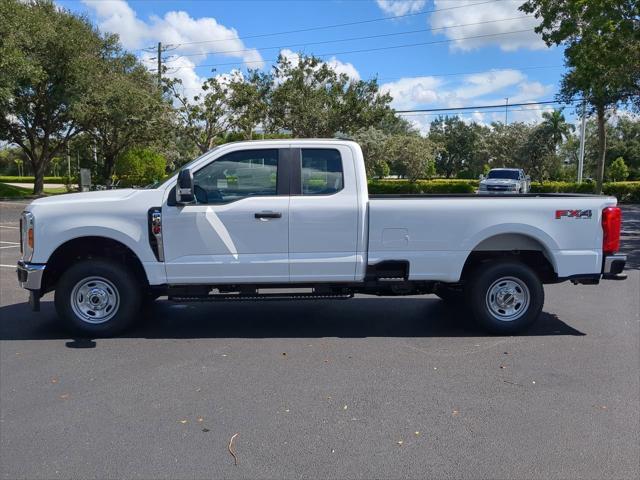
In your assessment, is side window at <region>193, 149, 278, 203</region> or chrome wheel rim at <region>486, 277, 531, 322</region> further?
chrome wheel rim at <region>486, 277, 531, 322</region>

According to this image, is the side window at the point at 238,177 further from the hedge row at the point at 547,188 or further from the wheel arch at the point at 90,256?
the hedge row at the point at 547,188

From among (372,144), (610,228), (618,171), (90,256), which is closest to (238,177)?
(90,256)

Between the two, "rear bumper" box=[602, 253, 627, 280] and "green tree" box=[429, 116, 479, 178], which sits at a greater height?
"green tree" box=[429, 116, 479, 178]

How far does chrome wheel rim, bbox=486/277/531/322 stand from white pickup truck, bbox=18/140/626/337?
0.01 metres

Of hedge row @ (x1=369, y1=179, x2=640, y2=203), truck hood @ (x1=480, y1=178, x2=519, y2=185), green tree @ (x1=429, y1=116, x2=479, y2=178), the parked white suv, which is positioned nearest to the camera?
the parked white suv

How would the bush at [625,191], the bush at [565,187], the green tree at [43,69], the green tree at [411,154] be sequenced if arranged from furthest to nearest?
1. the green tree at [411,154]
2. the bush at [565,187]
3. the bush at [625,191]
4. the green tree at [43,69]

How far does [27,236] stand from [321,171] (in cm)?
320

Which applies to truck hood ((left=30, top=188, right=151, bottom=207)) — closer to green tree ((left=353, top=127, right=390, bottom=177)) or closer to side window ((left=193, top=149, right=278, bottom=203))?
side window ((left=193, top=149, right=278, bottom=203))

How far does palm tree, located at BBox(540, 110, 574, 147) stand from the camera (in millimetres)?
58000

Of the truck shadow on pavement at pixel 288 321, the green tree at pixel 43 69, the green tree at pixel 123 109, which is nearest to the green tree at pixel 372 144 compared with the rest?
the green tree at pixel 123 109

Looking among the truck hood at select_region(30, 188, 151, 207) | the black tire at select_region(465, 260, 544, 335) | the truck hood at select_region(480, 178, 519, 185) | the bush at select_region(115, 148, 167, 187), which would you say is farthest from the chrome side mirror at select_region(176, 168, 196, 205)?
the bush at select_region(115, 148, 167, 187)

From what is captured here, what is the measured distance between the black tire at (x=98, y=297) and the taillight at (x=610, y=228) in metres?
5.12

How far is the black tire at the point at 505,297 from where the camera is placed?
6.44 m

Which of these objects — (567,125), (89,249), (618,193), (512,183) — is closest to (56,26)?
(512,183)
